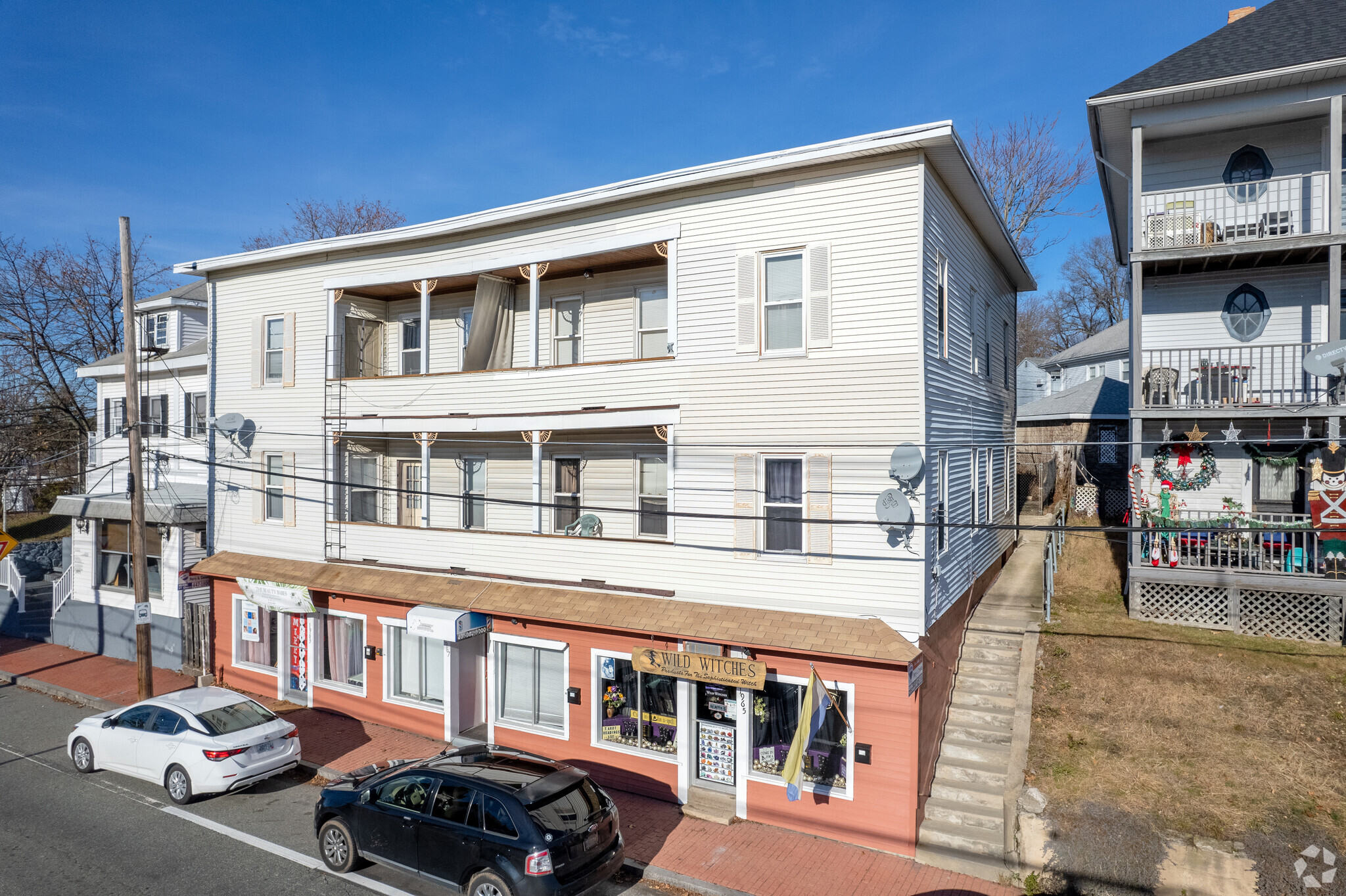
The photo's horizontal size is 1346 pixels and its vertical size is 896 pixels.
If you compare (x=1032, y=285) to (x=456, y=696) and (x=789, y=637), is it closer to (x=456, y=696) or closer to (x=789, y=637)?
(x=789, y=637)

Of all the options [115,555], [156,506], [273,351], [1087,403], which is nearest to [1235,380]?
[1087,403]

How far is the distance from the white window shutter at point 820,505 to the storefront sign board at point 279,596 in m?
11.5

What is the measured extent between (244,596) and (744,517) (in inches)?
538

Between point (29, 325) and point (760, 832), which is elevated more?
point (29, 325)

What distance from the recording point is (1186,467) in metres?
17.2

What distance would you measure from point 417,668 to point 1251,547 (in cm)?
1685

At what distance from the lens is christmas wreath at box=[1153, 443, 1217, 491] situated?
17000 millimetres

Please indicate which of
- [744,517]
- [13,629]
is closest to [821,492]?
[744,517]

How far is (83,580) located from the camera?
23.0 metres

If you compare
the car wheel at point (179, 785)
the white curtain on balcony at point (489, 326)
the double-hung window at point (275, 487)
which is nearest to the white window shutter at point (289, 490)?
the double-hung window at point (275, 487)

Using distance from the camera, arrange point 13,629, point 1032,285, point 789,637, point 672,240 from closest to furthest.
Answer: point 789,637 < point 672,240 < point 1032,285 < point 13,629

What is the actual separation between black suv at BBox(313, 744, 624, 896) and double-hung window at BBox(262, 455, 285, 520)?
10221mm

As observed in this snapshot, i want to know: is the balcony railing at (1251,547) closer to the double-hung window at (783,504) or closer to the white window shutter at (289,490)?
the double-hung window at (783,504)

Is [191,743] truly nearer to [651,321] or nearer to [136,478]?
[136,478]
